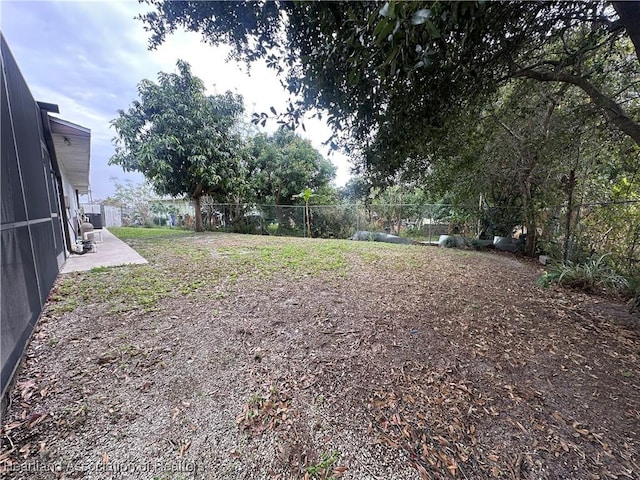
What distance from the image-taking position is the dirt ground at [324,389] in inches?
52.6

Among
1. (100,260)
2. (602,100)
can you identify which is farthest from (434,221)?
(100,260)

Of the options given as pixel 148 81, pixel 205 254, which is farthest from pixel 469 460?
pixel 148 81

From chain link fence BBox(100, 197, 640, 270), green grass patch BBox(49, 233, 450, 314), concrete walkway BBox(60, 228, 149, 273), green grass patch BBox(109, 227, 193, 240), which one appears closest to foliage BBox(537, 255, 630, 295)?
chain link fence BBox(100, 197, 640, 270)

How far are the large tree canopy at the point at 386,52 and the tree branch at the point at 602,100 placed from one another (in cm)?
1

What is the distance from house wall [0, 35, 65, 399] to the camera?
1918 mm

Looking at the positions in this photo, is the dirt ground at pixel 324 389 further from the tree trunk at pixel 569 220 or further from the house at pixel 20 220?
the tree trunk at pixel 569 220

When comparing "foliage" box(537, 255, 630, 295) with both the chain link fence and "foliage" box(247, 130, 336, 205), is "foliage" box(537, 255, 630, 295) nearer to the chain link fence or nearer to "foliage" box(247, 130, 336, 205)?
the chain link fence

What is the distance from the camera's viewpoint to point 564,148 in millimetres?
4430

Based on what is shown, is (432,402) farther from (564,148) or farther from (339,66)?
(564,148)

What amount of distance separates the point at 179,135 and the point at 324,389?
1171cm

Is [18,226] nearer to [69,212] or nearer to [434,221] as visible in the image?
[69,212]

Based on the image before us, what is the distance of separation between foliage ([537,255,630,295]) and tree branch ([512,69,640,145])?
2291 millimetres

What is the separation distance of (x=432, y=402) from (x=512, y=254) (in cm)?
779

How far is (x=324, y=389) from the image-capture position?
6.14ft
